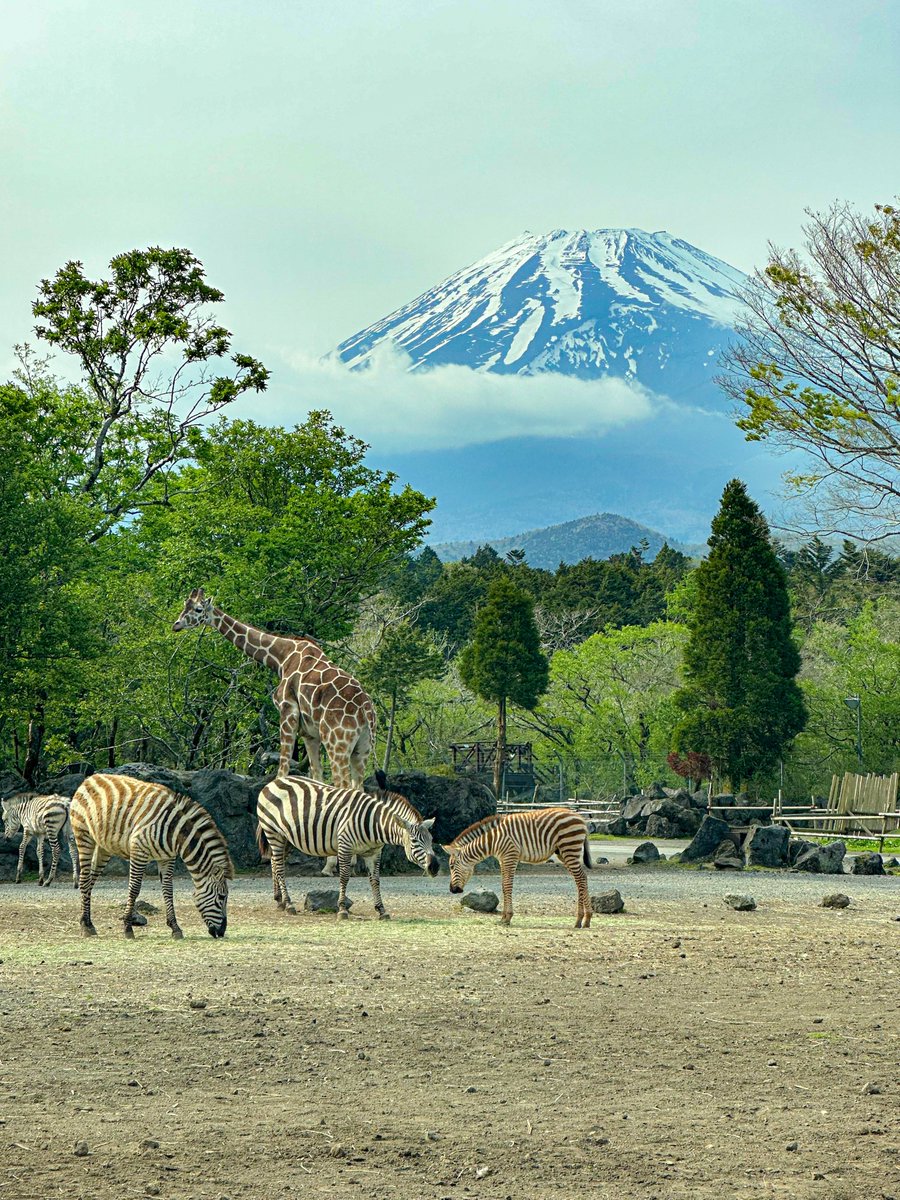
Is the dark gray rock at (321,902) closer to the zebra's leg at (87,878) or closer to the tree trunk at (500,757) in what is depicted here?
the zebra's leg at (87,878)

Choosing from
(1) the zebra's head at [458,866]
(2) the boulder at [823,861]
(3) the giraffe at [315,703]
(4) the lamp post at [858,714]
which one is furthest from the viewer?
(4) the lamp post at [858,714]

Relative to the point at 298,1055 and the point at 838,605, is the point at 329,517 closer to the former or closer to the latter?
the point at 298,1055

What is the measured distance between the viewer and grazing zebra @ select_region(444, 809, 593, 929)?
15211mm

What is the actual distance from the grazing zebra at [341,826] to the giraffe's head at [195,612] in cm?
570

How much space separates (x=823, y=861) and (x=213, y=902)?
15.2m

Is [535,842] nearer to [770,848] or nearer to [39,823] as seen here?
[39,823]

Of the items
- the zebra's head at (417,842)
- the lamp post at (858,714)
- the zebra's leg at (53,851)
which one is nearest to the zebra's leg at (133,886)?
the zebra's head at (417,842)

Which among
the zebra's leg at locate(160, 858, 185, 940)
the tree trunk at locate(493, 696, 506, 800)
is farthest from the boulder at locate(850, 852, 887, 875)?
the tree trunk at locate(493, 696, 506, 800)

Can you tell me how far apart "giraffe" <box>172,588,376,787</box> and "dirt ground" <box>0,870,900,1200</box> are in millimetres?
6310

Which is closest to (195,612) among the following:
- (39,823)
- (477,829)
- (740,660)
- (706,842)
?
(39,823)

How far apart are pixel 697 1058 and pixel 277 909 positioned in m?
9.35

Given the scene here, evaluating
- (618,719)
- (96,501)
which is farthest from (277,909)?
(618,719)

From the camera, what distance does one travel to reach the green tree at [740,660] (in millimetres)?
45062

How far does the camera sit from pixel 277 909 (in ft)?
55.0
